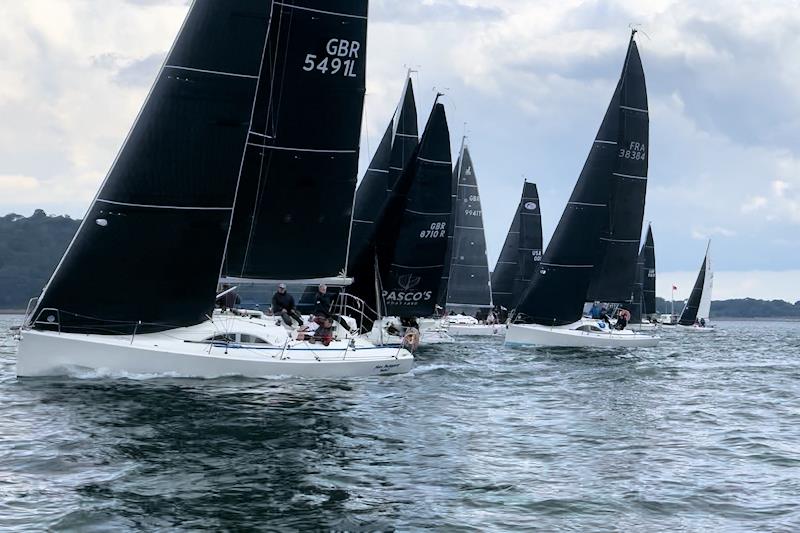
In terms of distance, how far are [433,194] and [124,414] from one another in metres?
20.1

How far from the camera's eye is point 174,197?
802 inches

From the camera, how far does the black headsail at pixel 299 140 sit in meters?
23.8

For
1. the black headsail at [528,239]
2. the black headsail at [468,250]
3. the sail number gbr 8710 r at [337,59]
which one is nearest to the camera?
the sail number gbr 8710 r at [337,59]

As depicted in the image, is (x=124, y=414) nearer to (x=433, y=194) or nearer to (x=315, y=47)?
(x=315, y=47)

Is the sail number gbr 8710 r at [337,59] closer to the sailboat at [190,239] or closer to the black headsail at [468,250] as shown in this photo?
the sailboat at [190,239]

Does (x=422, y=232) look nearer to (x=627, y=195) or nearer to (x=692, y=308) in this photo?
(x=627, y=195)

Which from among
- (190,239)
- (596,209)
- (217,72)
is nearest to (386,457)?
(190,239)

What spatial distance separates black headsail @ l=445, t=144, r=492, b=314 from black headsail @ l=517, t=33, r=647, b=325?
14.1 meters

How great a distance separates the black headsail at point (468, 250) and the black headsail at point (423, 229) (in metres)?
20.7

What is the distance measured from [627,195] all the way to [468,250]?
1544 centimetres

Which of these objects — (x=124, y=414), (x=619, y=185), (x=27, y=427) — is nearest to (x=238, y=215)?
(x=124, y=414)

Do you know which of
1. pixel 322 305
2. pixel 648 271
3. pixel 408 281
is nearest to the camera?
pixel 322 305

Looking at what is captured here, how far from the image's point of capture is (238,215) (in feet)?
77.6

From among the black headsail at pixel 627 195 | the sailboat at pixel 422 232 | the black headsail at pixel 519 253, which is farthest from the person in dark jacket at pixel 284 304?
the black headsail at pixel 519 253
